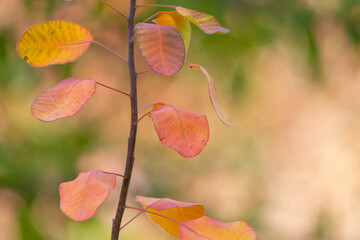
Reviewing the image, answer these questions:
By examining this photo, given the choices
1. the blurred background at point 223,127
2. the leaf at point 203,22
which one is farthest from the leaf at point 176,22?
the blurred background at point 223,127

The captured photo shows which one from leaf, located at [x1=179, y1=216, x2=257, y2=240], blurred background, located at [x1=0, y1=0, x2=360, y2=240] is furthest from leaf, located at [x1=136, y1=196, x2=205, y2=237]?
blurred background, located at [x1=0, y1=0, x2=360, y2=240]

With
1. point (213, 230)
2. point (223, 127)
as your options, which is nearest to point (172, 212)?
point (213, 230)

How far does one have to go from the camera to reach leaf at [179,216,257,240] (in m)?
0.30

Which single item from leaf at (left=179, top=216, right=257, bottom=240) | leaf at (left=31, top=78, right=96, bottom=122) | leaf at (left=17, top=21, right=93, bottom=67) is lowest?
leaf at (left=179, top=216, right=257, bottom=240)

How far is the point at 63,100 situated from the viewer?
0.30 m

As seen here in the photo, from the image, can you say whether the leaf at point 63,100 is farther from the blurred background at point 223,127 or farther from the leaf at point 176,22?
the blurred background at point 223,127

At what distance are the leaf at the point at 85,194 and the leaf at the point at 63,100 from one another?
44 millimetres

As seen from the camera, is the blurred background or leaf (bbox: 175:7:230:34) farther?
the blurred background

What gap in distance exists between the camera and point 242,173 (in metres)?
2.07

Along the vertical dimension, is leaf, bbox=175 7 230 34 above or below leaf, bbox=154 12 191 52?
above

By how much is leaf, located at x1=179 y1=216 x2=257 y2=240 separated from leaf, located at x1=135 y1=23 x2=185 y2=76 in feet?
0.34

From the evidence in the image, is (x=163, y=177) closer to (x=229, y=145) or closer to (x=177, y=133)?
(x=229, y=145)

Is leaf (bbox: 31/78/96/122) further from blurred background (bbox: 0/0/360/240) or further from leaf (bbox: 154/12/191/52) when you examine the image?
blurred background (bbox: 0/0/360/240)

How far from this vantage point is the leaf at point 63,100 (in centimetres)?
29
